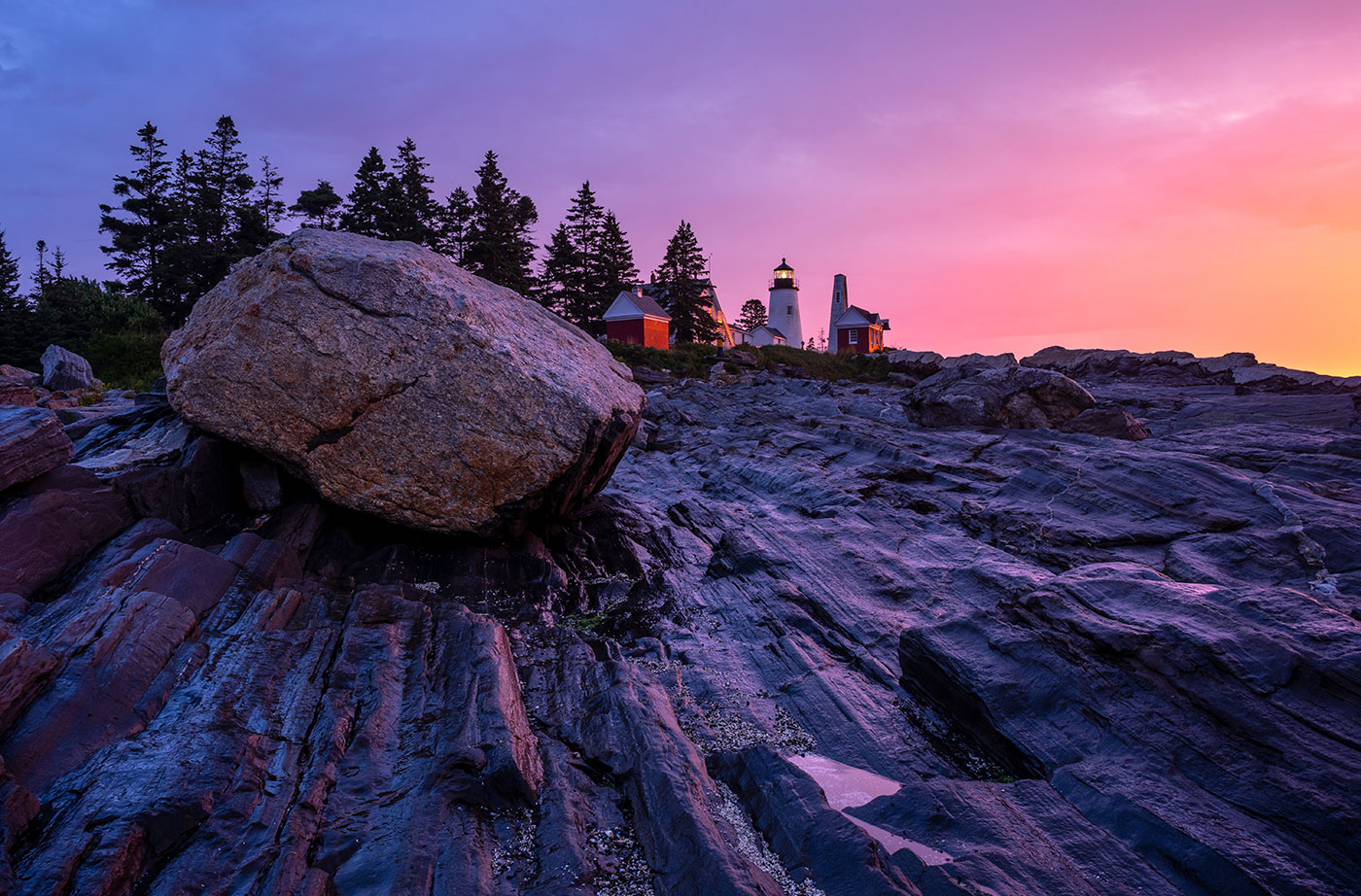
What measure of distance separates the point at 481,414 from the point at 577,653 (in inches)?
155

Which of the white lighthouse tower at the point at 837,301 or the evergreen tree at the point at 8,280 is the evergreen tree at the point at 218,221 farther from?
the white lighthouse tower at the point at 837,301

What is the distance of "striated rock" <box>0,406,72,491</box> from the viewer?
312 inches

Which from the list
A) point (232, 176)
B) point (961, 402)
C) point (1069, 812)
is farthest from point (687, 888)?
point (232, 176)

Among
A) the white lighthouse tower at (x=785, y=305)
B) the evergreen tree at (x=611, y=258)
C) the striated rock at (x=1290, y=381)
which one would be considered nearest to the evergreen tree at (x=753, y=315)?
the white lighthouse tower at (x=785, y=305)

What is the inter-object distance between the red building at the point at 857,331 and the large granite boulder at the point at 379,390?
7375 centimetres

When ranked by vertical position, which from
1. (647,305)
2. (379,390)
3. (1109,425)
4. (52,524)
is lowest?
(52,524)

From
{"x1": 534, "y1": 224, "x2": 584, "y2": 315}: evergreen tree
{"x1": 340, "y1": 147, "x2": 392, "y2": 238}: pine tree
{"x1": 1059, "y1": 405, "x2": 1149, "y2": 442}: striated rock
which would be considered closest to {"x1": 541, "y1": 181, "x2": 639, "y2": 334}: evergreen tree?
{"x1": 534, "y1": 224, "x2": 584, "y2": 315}: evergreen tree

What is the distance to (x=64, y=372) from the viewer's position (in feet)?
76.8

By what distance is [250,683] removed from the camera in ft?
20.5

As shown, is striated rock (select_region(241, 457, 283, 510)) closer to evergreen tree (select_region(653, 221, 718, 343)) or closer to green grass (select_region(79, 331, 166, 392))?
green grass (select_region(79, 331, 166, 392))

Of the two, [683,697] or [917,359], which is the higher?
[917,359]

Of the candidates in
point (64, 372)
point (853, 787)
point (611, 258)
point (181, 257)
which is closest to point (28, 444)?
point (853, 787)

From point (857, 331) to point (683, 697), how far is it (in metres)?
79.0

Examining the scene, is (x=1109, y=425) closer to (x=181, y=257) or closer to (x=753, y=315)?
(x=181, y=257)
